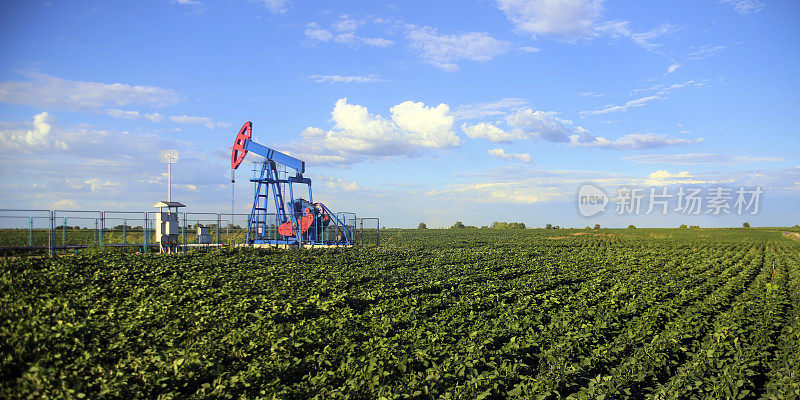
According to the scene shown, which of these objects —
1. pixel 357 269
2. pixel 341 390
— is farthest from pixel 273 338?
pixel 357 269

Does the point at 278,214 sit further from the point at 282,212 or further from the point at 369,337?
the point at 369,337

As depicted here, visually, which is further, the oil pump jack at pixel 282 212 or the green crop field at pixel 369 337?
the oil pump jack at pixel 282 212

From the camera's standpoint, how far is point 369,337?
8.42 meters

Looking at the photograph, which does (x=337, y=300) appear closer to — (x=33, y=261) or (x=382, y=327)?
(x=382, y=327)

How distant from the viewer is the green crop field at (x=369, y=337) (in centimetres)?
630

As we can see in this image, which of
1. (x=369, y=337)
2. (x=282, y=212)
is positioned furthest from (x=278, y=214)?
(x=369, y=337)

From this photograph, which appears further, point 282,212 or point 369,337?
point 282,212

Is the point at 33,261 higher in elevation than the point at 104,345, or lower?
higher

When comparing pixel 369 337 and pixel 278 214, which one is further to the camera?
pixel 278 214

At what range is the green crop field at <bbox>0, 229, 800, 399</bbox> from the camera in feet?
20.7

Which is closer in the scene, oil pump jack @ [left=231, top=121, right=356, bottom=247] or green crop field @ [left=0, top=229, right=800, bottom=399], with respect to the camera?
green crop field @ [left=0, top=229, right=800, bottom=399]

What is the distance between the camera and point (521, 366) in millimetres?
6941

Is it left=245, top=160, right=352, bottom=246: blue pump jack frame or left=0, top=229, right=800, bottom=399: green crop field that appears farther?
left=245, top=160, right=352, bottom=246: blue pump jack frame

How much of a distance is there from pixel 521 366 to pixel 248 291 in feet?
25.4
